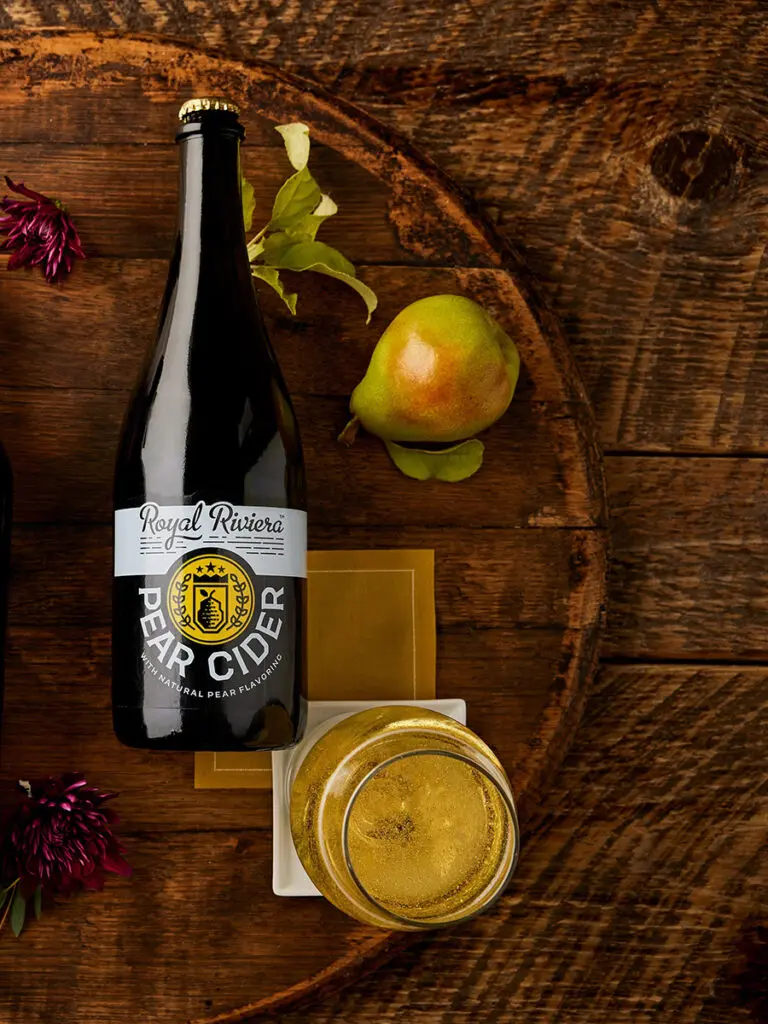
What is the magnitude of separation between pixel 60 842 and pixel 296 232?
52cm

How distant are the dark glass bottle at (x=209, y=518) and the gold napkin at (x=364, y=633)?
0.22 ft

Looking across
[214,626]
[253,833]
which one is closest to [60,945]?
[253,833]

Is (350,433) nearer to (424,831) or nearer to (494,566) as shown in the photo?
(494,566)

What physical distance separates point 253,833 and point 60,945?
172 millimetres

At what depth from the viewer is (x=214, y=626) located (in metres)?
0.64

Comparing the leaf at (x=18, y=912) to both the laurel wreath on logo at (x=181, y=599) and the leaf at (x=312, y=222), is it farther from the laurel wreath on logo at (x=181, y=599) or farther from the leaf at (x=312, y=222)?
the leaf at (x=312, y=222)

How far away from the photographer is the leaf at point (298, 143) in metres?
0.75

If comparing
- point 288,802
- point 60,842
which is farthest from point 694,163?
point 60,842

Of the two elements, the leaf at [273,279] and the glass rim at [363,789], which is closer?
the glass rim at [363,789]

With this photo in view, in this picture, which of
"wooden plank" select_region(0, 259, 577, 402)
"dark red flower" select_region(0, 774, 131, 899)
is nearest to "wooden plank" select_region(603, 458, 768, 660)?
"wooden plank" select_region(0, 259, 577, 402)

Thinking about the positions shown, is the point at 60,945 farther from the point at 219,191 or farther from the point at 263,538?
the point at 219,191

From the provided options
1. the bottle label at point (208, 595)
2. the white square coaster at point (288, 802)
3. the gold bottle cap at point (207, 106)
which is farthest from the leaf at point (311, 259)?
the white square coaster at point (288, 802)

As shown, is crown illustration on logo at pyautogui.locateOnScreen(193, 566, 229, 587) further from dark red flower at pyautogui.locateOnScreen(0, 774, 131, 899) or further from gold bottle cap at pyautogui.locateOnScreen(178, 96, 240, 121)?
gold bottle cap at pyautogui.locateOnScreen(178, 96, 240, 121)

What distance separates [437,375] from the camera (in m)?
0.71
